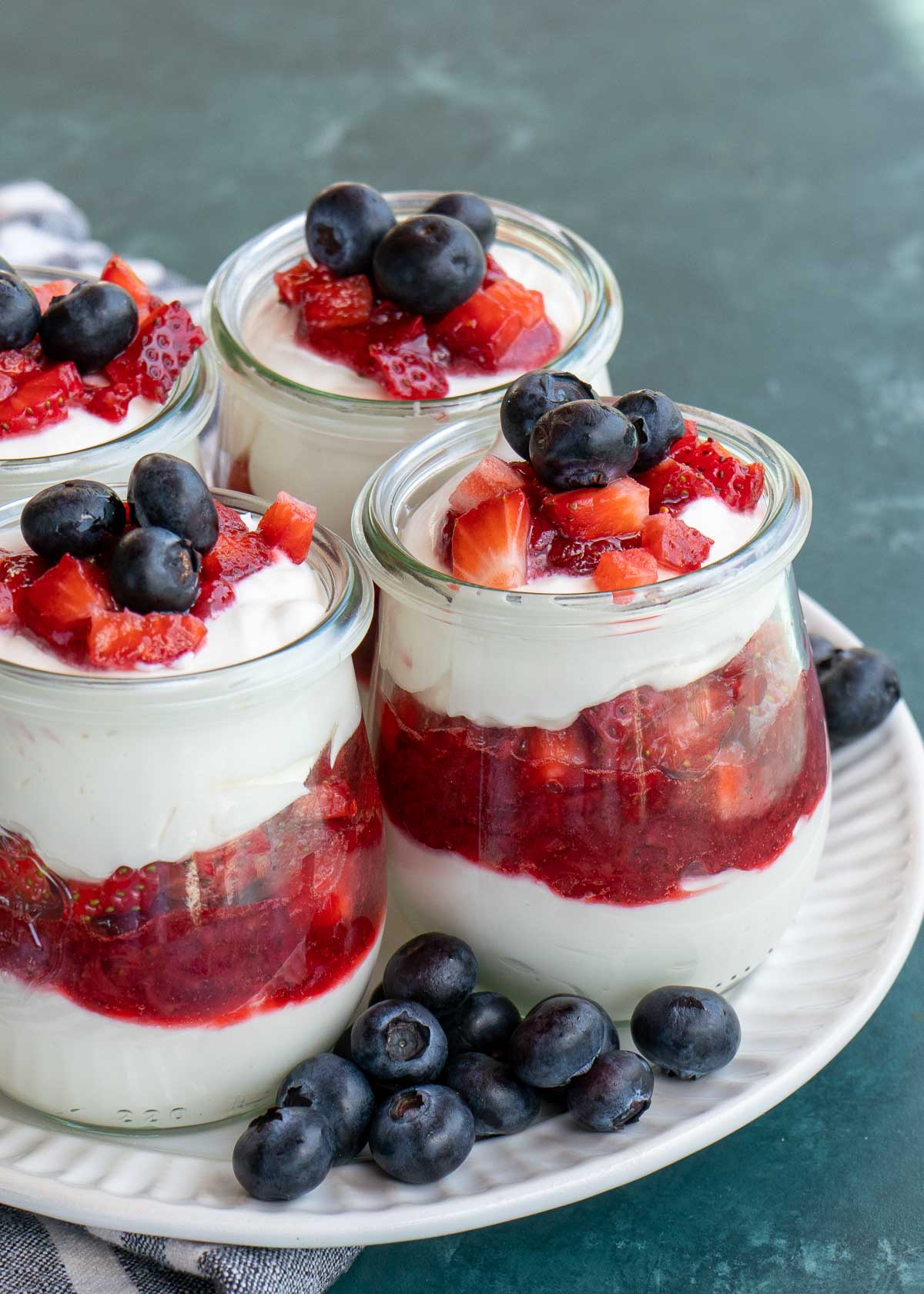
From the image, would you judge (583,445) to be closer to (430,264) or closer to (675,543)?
(675,543)

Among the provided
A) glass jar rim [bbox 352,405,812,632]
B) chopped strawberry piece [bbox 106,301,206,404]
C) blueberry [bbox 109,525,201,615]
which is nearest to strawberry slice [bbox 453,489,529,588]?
glass jar rim [bbox 352,405,812,632]

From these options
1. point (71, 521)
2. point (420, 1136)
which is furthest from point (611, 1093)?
point (71, 521)

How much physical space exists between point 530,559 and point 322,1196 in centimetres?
55

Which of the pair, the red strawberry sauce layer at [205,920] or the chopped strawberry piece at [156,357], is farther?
the chopped strawberry piece at [156,357]

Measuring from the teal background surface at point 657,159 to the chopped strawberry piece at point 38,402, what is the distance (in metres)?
1.00

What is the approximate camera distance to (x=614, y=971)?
1450mm

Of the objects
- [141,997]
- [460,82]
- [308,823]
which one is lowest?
[460,82]

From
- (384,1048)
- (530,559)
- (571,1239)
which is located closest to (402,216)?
(530,559)

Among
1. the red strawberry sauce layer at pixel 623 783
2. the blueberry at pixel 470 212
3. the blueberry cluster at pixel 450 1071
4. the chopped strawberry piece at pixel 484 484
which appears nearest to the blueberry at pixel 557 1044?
the blueberry cluster at pixel 450 1071

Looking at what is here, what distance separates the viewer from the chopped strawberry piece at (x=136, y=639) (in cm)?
120

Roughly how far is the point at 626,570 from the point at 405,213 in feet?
2.67

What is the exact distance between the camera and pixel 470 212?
173cm

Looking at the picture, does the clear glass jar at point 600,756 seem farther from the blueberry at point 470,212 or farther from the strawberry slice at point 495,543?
the blueberry at point 470,212

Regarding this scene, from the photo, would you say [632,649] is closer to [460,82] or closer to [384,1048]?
[384,1048]
